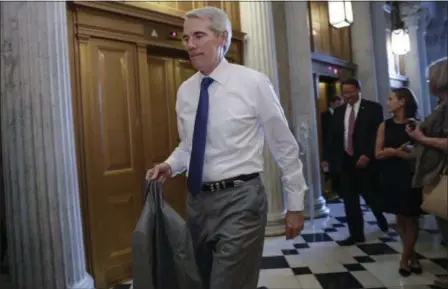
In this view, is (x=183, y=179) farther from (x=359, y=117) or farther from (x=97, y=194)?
(x=359, y=117)

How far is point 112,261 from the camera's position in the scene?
346 centimetres

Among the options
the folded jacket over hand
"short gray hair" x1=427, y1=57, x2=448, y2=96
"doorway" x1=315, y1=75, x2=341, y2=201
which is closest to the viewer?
the folded jacket over hand

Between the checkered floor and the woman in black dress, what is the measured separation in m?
0.22

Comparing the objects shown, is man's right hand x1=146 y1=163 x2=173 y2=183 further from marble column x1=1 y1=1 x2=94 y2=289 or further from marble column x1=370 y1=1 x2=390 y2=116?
marble column x1=370 y1=1 x2=390 y2=116

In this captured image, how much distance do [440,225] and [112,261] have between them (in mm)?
2466

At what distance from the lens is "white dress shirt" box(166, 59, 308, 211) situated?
1715 mm

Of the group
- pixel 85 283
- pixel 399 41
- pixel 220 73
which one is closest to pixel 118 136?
pixel 85 283

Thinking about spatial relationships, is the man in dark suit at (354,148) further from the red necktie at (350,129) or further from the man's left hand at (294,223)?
the man's left hand at (294,223)

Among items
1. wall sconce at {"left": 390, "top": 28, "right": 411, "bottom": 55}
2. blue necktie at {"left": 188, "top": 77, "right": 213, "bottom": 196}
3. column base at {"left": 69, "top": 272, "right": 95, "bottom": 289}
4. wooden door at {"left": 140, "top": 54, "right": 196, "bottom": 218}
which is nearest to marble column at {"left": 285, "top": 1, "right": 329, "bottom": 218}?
wooden door at {"left": 140, "top": 54, "right": 196, "bottom": 218}

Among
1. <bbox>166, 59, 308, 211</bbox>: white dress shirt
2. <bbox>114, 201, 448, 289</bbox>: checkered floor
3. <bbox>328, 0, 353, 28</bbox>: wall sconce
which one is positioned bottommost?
<bbox>114, 201, 448, 289</bbox>: checkered floor

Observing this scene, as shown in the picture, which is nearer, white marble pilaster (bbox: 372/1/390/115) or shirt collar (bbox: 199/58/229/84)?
shirt collar (bbox: 199/58/229/84)

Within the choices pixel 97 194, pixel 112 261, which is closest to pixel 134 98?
pixel 97 194

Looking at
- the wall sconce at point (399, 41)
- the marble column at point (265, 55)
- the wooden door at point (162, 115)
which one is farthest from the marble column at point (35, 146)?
the wall sconce at point (399, 41)

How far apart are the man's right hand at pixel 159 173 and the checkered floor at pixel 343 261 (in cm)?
175
